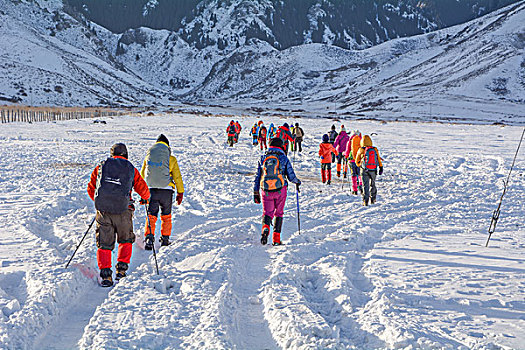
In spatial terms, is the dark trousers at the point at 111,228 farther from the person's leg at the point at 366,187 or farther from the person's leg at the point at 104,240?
the person's leg at the point at 366,187

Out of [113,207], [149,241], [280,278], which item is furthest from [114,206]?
[280,278]

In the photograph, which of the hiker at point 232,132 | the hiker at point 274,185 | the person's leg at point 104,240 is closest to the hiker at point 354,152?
the hiker at point 274,185

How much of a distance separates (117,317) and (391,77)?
478 feet

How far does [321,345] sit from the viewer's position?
13.2 feet

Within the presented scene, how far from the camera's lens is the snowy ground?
421cm

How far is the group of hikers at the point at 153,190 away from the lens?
557 cm

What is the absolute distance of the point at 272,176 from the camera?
24.4 ft

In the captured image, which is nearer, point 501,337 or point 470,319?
point 501,337

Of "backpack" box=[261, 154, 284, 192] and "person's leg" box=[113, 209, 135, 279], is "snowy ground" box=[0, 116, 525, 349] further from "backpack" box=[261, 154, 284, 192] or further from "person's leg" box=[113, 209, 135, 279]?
"backpack" box=[261, 154, 284, 192]

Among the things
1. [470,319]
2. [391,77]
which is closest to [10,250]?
[470,319]

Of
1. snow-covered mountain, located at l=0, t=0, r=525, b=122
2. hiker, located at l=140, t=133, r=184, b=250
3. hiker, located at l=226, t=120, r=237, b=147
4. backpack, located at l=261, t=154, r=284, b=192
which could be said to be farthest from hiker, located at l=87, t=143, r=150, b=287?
snow-covered mountain, located at l=0, t=0, r=525, b=122

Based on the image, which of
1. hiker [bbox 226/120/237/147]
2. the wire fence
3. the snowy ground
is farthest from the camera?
the wire fence

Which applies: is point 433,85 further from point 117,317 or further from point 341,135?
point 117,317

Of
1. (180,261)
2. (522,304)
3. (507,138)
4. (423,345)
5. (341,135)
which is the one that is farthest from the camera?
(507,138)
